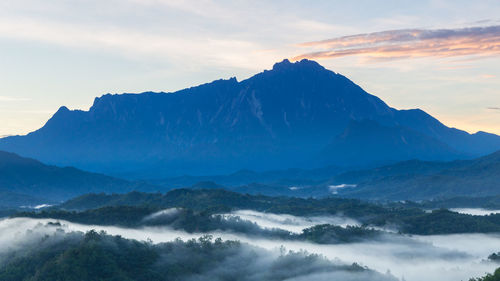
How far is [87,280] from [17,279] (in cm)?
2208

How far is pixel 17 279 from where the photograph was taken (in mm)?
189500

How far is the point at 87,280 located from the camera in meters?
186

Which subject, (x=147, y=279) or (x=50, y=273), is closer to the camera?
(x=50, y=273)

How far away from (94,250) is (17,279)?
23601 mm

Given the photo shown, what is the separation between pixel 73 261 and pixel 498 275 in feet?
390

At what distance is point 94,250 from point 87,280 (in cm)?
1498

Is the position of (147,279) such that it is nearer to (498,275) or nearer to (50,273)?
(50,273)

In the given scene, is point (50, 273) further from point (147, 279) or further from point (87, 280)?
point (147, 279)

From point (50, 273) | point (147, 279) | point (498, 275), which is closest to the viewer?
point (498, 275)

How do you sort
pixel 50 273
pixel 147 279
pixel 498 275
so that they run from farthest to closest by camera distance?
pixel 147 279 → pixel 50 273 → pixel 498 275

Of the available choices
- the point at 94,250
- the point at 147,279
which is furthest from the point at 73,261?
the point at 147,279

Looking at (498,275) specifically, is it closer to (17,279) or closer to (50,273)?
(50,273)

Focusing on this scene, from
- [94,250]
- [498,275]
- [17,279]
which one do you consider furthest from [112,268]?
[498,275]

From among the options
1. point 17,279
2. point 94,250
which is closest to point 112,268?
point 94,250
